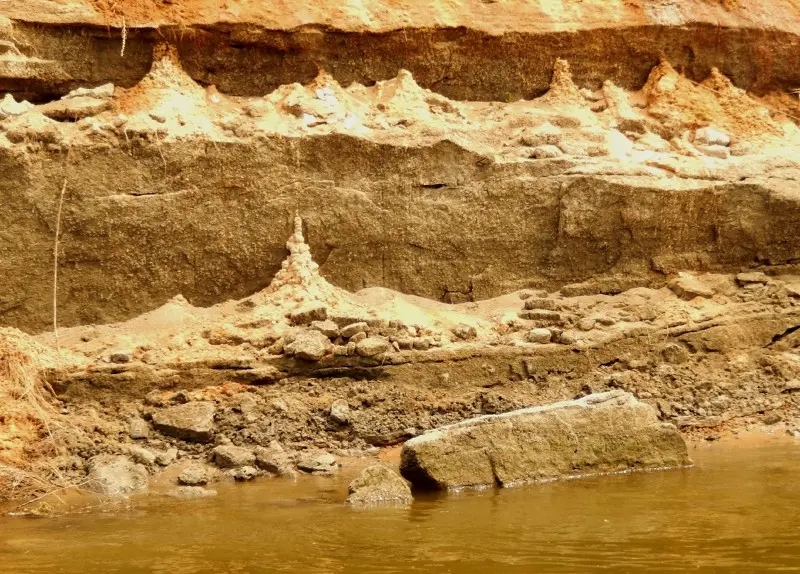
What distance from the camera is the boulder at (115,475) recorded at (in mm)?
8148

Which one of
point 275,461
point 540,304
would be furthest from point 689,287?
point 275,461

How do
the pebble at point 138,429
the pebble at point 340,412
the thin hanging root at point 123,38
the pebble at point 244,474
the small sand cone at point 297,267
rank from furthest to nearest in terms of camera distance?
the thin hanging root at point 123,38 < the small sand cone at point 297,267 < the pebble at point 340,412 < the pebble at point 138,429 < the pebble at point 244,474

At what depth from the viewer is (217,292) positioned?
415 inches

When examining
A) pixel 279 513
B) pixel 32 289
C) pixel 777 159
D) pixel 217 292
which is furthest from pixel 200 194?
pixel 777 159

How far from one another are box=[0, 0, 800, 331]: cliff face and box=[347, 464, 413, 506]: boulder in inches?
125

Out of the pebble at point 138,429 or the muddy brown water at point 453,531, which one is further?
the pebble at point 138,429

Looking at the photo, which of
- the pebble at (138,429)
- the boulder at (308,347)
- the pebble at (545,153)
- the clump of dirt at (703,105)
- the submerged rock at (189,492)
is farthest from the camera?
the clump of dirt at (703,105)

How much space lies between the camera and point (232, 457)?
8.66 meters

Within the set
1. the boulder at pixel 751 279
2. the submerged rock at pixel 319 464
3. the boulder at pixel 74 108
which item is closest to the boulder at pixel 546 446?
the submerged rock at pixel 319 464

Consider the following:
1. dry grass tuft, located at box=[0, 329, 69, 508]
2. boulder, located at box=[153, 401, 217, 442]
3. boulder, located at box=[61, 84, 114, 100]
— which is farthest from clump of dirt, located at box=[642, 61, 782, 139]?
dry grass tuft, located at box=[0, 329, 69, 508]

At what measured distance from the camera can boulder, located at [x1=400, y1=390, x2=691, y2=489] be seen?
8188 mm

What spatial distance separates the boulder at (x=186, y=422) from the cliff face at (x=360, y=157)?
151 cm

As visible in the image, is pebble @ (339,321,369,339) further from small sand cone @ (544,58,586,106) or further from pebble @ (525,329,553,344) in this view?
small sand cone @ (544,58,586,106)

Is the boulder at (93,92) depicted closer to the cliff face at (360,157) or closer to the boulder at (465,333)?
the cliff face at (360,157)
